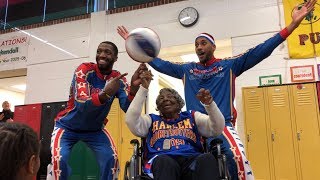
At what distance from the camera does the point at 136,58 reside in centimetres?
250

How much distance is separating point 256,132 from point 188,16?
223cm

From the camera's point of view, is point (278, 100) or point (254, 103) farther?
point (254, 103)

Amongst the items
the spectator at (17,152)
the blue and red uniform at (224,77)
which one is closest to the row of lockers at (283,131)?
the blue and red uniform at (224,77)

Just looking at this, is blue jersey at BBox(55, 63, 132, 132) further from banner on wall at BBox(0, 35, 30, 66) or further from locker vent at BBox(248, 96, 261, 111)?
banner on wall at BBox(0, 35, 30, 66)

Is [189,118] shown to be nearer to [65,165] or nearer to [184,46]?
[65,165]

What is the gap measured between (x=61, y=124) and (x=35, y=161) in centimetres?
165

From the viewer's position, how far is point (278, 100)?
4758mm

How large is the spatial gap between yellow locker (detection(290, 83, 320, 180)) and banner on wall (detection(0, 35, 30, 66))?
516 cm

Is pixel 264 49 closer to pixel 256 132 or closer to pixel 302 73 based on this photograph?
pixel 256 132

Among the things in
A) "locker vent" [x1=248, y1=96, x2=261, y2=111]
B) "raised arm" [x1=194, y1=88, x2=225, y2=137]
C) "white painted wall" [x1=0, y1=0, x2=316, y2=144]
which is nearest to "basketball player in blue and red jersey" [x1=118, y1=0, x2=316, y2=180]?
"raised arm" [x1=194, y1=88, x2=225, y2=137]

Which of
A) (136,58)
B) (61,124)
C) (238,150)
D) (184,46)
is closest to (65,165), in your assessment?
(61,124)

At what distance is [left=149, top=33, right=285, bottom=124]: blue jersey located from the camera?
2.71 meters

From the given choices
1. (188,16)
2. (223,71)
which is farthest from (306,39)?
(223,71)

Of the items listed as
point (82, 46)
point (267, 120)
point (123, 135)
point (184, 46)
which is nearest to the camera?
point (267, 120)
